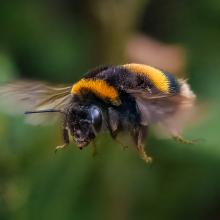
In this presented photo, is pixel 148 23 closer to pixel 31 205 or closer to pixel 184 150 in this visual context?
pixel 184 150

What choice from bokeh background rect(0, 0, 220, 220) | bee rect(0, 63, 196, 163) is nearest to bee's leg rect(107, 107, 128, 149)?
bee rect(0, 63, 196, 163)

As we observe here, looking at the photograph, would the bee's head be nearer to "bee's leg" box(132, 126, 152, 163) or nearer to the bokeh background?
"bee's leg" box(132, 126, 152, 163)

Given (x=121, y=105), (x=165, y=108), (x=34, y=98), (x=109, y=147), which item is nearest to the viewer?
(x=165, y=108)

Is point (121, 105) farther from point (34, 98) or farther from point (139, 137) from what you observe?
point (34, 98)

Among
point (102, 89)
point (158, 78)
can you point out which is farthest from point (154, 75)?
point (102, 89)

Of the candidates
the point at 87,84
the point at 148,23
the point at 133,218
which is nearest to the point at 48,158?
the point at 133,218

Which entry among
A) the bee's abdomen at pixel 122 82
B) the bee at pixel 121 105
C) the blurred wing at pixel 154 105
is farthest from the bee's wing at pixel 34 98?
the blurred wing at pixel 154 105
